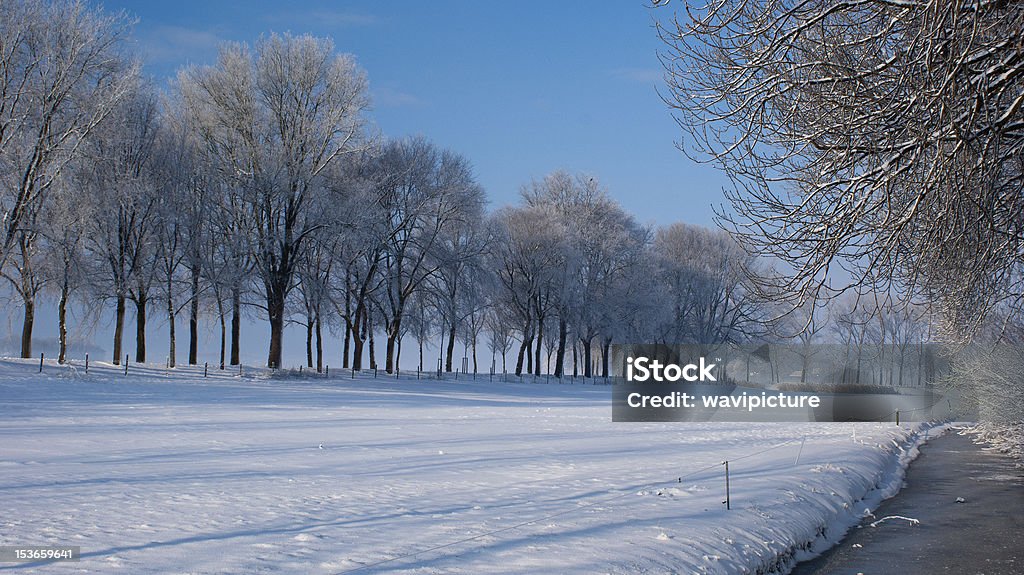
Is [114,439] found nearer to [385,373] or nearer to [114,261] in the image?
[114,261]

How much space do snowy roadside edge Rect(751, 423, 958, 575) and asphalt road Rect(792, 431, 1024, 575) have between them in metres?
0.17

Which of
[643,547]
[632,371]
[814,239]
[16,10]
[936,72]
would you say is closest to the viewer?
[936,72]

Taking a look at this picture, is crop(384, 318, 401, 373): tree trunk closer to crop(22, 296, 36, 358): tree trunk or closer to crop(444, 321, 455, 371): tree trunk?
crop(444, 321, 455, 371): tree trunk

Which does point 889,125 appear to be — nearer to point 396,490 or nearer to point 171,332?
point 396,490

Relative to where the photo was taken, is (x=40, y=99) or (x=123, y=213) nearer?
(x=40, y=99)

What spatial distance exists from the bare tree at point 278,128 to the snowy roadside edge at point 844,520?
2807 centimetres

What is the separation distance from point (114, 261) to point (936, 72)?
37.4 meters

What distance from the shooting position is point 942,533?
14.4 m

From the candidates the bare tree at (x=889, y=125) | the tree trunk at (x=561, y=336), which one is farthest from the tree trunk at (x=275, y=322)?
the bare tree at (x=889, y=125)

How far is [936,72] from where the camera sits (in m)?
7.95

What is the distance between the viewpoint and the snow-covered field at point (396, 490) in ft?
30.9

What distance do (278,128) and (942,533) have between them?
3626 cm

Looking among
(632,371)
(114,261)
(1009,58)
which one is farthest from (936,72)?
(632,371)
